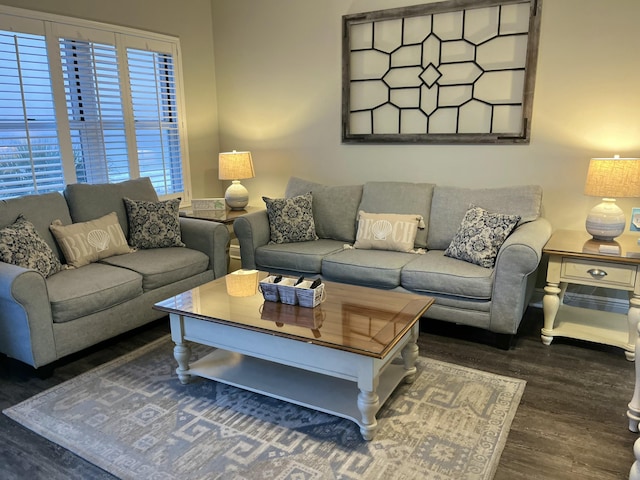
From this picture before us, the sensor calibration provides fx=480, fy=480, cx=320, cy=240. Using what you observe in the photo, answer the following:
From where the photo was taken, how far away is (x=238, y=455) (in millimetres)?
2066

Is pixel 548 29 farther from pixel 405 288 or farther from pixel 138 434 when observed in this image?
pixel 138 434

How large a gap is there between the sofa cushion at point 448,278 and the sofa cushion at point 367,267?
0.08 meters

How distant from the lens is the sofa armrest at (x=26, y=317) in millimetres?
2498

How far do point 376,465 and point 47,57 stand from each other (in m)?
3.54

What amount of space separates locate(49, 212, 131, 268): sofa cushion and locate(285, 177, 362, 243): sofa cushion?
1.53m

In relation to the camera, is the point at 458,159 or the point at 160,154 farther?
the point at 160,154

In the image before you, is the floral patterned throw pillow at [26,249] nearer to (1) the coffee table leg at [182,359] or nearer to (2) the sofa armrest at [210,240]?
(2) the sofa armrest at [210,240]

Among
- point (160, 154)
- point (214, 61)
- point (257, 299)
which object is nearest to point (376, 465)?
point (257, 299)

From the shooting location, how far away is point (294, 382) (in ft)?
7.98

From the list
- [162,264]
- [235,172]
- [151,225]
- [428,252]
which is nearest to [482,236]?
[428,252]

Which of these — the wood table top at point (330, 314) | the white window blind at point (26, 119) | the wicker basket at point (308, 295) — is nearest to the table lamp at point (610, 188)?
the wood table top at point (330, 314)

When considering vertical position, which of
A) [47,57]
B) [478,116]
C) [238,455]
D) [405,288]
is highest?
[47,57]

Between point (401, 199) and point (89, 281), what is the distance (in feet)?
7.53

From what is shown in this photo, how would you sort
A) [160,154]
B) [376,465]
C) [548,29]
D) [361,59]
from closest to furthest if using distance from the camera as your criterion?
[376,465] < [548,29] < [361,59] < [160,154]
